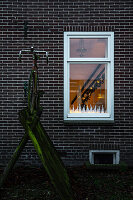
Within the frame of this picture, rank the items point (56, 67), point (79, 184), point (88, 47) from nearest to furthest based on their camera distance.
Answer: point (79, 184), point (56, 67), point (88, 47)

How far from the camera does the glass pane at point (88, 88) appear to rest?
480cm

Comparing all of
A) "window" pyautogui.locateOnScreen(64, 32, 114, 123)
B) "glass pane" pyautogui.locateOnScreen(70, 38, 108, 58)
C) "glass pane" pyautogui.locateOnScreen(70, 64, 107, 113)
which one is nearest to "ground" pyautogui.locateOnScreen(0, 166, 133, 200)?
"window" pyautogui.locateOnScreen(64, 32, 114, 123)

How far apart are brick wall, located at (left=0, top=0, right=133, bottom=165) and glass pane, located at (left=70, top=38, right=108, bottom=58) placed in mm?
283

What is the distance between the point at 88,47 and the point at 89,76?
76cm

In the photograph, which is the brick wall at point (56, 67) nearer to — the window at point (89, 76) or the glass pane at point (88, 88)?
the window at point (89, 76)

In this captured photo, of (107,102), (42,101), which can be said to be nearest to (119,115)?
(107,102)

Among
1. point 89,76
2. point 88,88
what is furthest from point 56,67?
point 88,88

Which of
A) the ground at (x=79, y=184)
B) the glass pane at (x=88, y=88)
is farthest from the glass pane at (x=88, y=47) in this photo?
the ground at (x=79, y=184)

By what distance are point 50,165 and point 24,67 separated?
280 cm

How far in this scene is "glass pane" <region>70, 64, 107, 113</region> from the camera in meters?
4.80

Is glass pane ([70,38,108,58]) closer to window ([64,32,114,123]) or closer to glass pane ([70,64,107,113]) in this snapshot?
window ([64,32,114,123])

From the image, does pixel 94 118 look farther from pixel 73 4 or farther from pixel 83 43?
pixel 73 4

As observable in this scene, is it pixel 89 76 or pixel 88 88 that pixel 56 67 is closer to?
pixel 89 76

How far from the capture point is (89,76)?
190 inches
